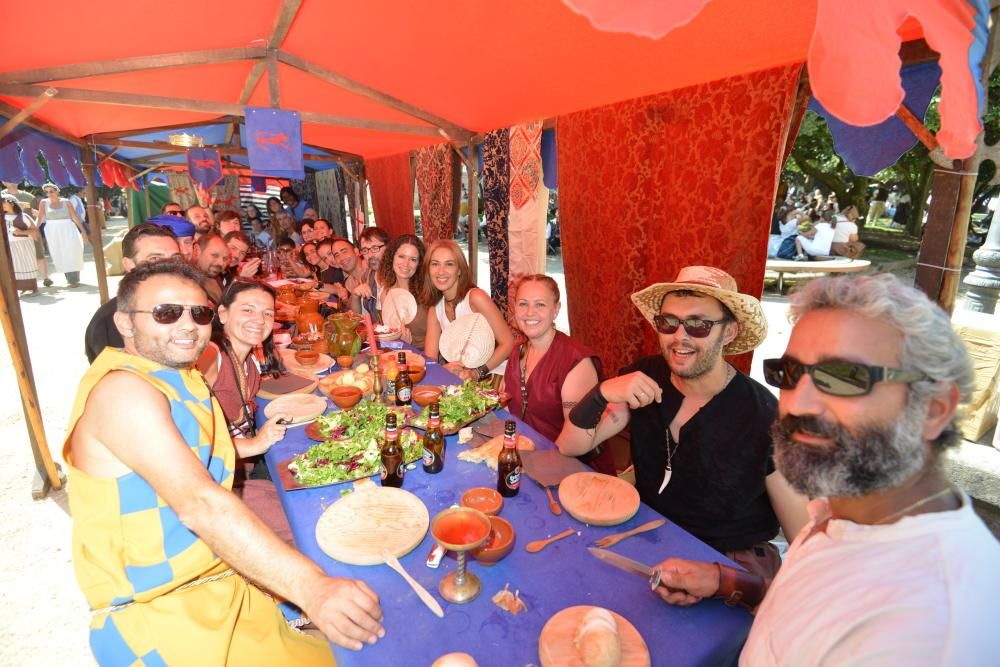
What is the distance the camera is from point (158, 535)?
1813mm

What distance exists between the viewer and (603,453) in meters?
3.18

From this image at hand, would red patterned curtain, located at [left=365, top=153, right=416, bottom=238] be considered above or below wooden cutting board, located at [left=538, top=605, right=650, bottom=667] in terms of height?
above

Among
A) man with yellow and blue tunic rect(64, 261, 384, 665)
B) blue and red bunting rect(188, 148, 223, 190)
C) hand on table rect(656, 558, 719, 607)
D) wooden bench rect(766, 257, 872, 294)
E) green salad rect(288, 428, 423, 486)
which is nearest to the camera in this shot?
hand on table rect(656, 558, 719, 607)

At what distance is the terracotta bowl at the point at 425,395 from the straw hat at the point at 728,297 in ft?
4.95

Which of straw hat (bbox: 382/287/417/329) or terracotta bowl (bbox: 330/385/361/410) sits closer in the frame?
terracotta bowl (bbox: 330/385/361/410)

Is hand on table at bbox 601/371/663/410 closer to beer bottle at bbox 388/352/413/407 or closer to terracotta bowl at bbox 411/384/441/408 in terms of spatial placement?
terracotta bowl at bbox 411/384/441/408

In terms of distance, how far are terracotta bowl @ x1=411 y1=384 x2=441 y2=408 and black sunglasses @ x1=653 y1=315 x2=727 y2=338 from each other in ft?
5.06

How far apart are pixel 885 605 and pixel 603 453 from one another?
2086 mm

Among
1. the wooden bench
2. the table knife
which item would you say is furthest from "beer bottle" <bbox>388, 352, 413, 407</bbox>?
the wooden bench

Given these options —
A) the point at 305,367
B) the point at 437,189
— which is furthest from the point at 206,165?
the point at 305,367

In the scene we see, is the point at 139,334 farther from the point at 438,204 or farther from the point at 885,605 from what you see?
the point at 438,204

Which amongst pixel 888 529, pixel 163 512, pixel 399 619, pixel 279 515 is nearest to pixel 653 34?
pixel 888 529

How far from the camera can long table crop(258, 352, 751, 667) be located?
145 cm

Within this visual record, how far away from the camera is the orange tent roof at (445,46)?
301 centimetres
